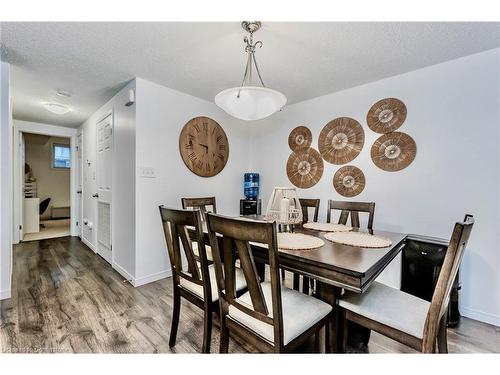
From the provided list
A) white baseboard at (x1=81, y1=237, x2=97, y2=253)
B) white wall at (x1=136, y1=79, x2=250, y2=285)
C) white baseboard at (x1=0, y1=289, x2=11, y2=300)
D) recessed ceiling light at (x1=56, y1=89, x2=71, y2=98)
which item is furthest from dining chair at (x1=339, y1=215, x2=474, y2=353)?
white baseboard at (x1=81, y1=237, x2=97, y2=253)

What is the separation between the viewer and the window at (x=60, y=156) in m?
6.62

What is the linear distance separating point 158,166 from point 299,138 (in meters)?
1.88

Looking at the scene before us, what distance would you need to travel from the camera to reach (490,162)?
188cm

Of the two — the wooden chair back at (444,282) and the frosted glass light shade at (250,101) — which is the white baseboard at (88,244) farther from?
the wooden chair back at (444,282)

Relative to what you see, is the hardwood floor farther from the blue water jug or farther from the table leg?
the blue water jug

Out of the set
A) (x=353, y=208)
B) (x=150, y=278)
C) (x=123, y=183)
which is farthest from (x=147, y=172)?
(x=353, y=208)

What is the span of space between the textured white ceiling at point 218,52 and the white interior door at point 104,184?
25.4 inches

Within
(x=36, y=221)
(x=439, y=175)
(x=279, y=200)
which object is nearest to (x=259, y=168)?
(x=279, y=200)

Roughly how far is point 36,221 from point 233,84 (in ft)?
17.1

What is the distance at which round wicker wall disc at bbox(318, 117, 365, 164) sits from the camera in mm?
2619

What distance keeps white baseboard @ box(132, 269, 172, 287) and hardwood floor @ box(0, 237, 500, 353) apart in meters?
0.08

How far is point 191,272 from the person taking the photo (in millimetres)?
1429

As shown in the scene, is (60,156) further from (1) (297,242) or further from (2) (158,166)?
(1) (297,242)

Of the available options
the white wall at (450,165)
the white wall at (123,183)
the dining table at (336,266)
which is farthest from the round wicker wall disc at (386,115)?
the white wall at (123,183)
